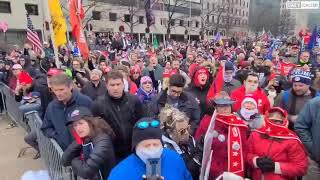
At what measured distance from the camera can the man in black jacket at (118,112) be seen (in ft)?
12.9

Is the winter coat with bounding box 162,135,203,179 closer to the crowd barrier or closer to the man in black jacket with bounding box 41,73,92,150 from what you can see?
the crowd barrier

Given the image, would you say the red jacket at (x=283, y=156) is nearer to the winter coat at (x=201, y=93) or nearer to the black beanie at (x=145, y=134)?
the black beanie at (x=145, y=134)

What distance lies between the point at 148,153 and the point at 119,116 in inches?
51.3

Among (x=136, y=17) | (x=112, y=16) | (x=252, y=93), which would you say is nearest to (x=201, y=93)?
(x=252, y=93)

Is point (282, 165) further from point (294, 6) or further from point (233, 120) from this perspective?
point (294, 6)

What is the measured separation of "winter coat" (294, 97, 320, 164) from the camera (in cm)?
368

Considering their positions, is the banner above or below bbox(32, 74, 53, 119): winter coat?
above

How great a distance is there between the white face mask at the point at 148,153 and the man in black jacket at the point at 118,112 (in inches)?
48.6

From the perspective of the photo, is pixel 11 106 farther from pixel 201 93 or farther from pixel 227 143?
pixel 227 143

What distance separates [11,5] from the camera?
38.9 metres


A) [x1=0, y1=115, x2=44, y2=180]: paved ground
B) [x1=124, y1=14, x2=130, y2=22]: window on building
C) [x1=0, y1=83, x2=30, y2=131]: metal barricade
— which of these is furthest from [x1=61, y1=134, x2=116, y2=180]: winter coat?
[x1=124, y1=14, x2=130, y2=22]: window on building

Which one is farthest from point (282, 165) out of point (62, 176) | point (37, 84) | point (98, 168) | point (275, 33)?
point (275, 33)

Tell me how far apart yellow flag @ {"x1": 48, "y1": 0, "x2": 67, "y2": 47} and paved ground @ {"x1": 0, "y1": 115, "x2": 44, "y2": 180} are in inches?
97.5

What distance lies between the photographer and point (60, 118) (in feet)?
14.4
